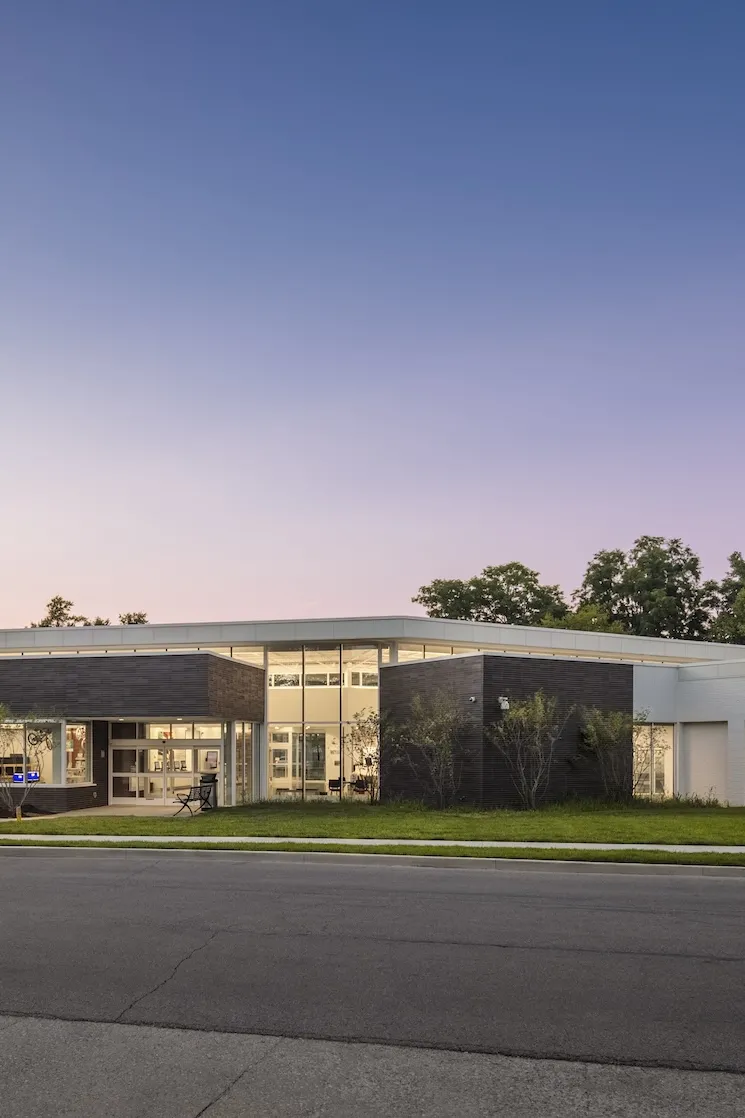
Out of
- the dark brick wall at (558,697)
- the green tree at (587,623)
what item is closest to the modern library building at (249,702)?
the dark brick wall at (558,697)

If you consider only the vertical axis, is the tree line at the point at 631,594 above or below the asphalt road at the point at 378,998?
above

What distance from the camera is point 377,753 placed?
31.1 m

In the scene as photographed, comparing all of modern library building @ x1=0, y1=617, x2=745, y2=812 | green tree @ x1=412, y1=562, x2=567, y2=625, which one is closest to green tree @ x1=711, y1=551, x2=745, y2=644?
green tree @ x1=412, y1=562, x2=567, y2=625

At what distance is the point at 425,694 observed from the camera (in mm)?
29844

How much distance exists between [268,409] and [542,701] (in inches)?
528

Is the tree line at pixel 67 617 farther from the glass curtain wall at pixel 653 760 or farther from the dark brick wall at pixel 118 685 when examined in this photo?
the glass curtain wall at pixel 653 760

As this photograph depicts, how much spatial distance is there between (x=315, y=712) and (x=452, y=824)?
42.0ft

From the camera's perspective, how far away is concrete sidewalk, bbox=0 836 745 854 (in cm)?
1706

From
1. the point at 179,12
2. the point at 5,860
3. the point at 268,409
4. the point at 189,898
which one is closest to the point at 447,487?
the point at 268,409

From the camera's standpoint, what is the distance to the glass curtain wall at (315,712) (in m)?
33.2

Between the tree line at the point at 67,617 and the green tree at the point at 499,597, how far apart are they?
2393 centimetres

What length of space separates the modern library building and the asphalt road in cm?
1645

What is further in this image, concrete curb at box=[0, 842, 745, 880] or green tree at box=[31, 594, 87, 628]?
green tree at box=[31, 594, 87, 628]

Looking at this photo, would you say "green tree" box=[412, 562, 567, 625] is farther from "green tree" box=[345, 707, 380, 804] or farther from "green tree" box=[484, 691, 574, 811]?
"green tree" box=[484, 691, 574, 811]
